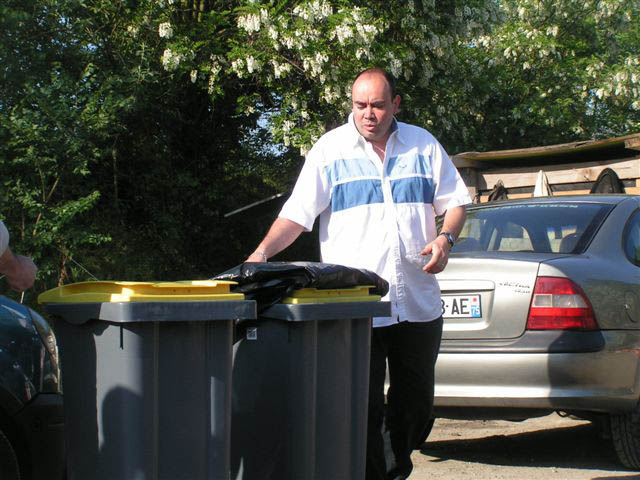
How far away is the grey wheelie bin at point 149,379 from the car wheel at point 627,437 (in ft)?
10.6

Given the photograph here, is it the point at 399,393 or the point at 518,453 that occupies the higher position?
the point at 399,393

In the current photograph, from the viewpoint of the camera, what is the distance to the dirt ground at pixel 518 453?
6145mm

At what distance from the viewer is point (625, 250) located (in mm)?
6418

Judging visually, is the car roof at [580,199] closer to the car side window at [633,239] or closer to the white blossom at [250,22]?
the car side window at [633,239]

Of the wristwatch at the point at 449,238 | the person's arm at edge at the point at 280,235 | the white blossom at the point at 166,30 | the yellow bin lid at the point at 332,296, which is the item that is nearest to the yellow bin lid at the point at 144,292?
the yellow bin lid at the point at 332,296

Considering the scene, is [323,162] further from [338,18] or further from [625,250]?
[338,18]

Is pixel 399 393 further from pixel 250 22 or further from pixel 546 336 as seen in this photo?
pixel 250 22

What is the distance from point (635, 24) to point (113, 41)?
53.5 feet

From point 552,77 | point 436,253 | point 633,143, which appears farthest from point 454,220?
point 552,77

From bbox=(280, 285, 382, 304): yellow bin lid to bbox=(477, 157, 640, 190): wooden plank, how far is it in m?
8.78

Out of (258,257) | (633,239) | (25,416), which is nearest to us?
(25,416)

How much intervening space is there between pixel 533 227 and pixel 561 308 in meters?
0.99

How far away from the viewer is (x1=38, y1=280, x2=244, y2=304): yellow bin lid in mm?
3668

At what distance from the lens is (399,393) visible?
4.84 m
